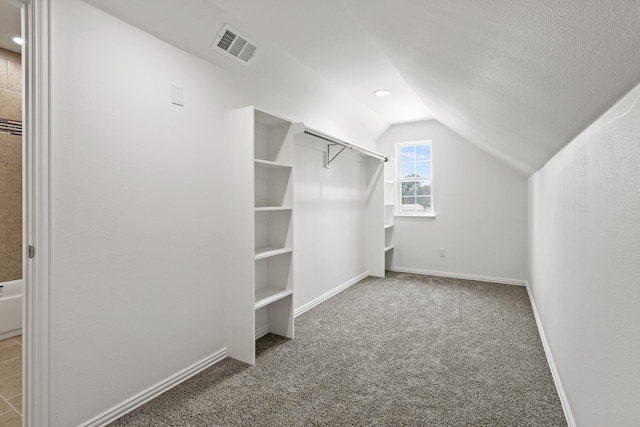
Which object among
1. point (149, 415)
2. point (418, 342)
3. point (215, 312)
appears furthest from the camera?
point (418, 342)

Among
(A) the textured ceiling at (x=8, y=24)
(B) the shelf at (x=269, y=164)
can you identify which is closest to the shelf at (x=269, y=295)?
(B) the shelf at (x=269, y=164)

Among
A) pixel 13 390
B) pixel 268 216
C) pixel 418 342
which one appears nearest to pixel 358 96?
pixel 268 216

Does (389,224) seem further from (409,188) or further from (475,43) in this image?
(475,43)

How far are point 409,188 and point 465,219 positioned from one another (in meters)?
0.97

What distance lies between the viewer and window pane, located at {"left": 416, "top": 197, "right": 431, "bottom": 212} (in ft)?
16.9

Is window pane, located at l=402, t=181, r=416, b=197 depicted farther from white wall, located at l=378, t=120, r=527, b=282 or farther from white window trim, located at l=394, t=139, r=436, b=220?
white wall, located at l=378, t=120, r=527, b=282

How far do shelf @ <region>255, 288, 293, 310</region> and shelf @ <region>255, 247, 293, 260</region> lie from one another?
0.33 metres

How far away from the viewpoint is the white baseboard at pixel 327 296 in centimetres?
340

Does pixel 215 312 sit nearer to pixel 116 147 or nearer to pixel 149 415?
pixel 149 415

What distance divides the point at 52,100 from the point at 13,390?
1.91 metres

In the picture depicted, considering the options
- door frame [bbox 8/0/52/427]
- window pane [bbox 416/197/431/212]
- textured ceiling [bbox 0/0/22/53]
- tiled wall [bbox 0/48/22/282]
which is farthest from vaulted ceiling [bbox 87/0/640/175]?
window pane [bbox 416/197/431/212]

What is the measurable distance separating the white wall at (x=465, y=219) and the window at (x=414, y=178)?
110mm

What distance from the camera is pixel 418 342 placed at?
2.71 metres

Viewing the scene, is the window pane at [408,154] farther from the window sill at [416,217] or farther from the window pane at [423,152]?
the window sill at [416,217]
